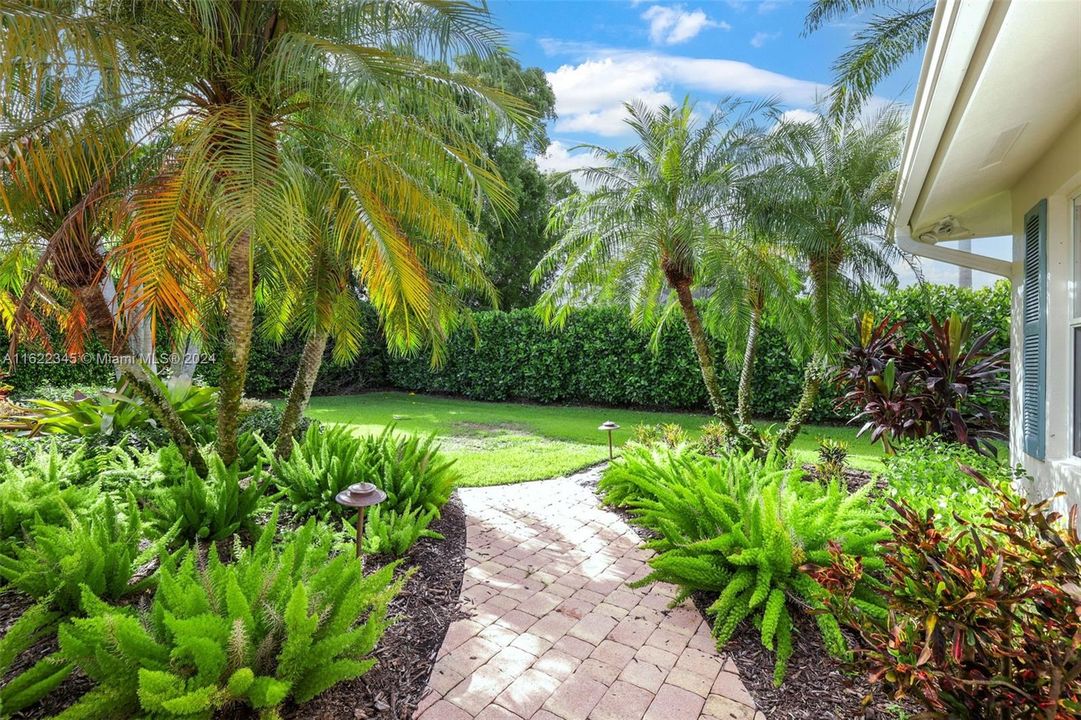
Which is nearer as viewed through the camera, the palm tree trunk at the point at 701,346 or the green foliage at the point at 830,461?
the green foliage at the point at 830,461

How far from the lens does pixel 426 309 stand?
443 cm

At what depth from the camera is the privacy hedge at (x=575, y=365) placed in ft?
30.9

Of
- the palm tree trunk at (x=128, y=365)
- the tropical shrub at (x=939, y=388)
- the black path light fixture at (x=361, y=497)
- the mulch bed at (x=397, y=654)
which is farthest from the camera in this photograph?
the tropical shrub at (x=939, y=388)

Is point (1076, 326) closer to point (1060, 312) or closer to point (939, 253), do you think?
point (1060, 312)

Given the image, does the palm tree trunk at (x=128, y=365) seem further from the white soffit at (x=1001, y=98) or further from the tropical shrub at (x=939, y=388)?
the tropical shrub at (x=939, y=388)

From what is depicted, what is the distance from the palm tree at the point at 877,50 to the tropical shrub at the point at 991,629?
704 centimetres

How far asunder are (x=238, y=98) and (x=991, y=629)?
512 cm

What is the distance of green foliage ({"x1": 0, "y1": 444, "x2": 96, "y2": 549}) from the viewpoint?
351 cm

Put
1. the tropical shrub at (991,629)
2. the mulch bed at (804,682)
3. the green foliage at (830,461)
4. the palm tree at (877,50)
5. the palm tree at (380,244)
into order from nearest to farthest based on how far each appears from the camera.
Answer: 1. the tropical shrub at (991,629)
2. the mulch bed at (804,682)
3. the palm tree at (380,244)
4. the green foliage at (830,461)
5. the palm tree at (877,50)

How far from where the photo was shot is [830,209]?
20.1ft

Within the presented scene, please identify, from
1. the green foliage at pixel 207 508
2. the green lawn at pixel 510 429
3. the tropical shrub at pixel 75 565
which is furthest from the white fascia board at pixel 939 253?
the tropical shrub at pixel 75 565

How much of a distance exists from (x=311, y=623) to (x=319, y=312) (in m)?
3.96

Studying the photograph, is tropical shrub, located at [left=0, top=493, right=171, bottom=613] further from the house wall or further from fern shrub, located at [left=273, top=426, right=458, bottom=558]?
the house wall

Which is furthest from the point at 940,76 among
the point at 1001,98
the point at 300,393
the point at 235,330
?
the point at 300,393
